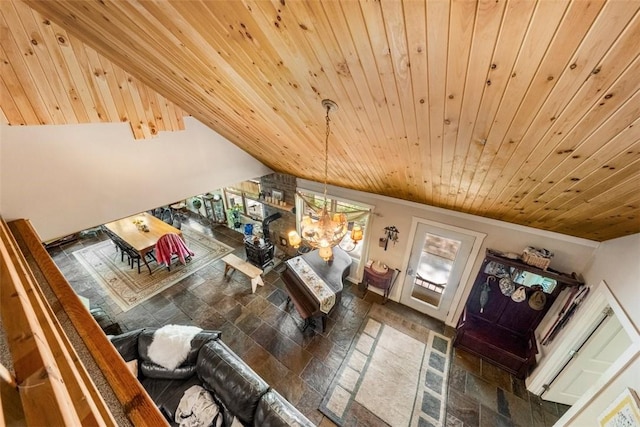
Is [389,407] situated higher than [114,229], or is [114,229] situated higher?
[114,229]

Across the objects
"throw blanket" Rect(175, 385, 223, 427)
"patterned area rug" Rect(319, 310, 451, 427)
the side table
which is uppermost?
the side table

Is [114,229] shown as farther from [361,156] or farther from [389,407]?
[389,407]

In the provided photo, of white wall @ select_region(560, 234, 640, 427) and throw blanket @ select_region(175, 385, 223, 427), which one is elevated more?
white wall @ select_region(560, 234, 640, 427)

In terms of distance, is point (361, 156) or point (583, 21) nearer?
point (583, 21)

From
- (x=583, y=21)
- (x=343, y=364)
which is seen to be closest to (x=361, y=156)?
(x=583, y=21)

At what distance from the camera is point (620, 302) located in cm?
231

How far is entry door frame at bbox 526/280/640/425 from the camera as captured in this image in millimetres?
2100

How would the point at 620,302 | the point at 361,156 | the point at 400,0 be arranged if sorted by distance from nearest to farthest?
the point at 400,0 → the point at 620,302 → the point at 361,156

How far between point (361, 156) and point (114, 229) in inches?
257

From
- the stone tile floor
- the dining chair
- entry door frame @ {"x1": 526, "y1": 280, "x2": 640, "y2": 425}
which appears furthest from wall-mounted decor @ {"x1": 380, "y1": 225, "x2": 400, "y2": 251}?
the dining chair

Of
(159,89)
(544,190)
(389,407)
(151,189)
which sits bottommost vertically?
(389,407)

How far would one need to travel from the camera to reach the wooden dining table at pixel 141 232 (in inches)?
212

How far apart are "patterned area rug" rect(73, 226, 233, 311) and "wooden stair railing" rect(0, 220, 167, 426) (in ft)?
13.9

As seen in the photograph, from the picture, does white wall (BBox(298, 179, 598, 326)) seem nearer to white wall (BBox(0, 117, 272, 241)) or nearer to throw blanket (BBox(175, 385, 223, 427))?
white wall (BBox(0, 117, 272, 241))
